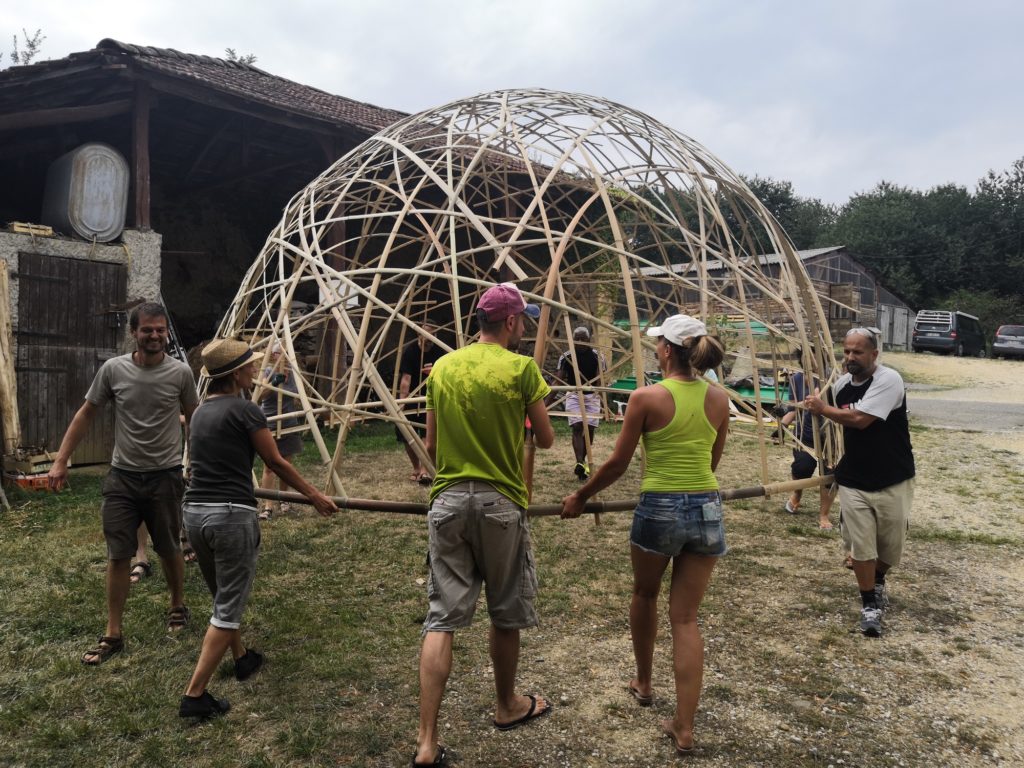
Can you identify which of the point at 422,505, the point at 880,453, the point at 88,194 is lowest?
the point at 422,505

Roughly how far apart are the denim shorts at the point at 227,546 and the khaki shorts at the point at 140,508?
0.66 metres

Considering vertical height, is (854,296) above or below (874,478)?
above

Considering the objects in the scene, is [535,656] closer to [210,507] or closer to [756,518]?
[210,507]

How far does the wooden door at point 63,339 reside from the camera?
6500mm

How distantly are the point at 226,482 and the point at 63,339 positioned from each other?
5.39m

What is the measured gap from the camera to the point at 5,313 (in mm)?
6027

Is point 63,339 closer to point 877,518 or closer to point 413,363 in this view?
point 413,363

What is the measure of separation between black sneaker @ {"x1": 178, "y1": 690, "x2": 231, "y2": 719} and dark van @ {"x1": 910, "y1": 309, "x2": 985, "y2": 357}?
91.1 ft

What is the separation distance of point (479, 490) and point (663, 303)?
13.1 ft

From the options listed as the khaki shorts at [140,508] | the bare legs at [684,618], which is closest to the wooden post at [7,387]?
the khaki shorts at [140,508]

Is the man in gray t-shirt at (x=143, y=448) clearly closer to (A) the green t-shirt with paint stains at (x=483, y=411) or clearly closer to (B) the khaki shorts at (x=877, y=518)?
(A) the green t-shirt with paint stains at (x=483, y=411)

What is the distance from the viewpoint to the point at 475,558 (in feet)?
7.75

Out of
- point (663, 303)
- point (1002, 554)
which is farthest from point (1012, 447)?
point (663, 303)

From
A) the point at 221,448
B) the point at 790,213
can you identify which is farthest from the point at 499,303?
the point at 790,213
